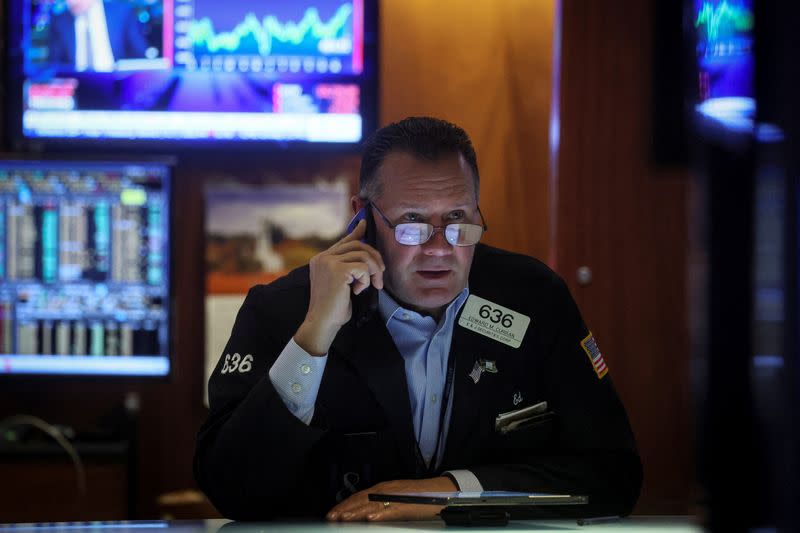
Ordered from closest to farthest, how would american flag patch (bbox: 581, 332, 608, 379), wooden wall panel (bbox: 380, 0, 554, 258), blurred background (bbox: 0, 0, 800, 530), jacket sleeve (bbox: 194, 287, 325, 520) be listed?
1. jacket sleeve (bbox: 194, 287, 325, 520)
2. american flag patch (bbox: 581, 332, 608, 379)
3. blurred background (bbox: 0, 0, 800, 530)
4. wooden wall panel (bbox: 380, 0, 554, 258)

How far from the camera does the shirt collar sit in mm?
1825

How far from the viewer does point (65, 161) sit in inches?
119

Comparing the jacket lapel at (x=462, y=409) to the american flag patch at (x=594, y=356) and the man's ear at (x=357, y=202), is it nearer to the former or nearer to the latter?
the american flag patch at (x=594, y=356)

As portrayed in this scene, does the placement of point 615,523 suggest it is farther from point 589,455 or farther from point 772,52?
point 772,52

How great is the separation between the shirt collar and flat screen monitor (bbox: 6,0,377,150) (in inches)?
53.7

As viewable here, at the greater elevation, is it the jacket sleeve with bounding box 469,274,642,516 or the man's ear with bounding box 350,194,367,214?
the man's ear with bounding box 350,194,367,214

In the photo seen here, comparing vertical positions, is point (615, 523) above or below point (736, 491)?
below

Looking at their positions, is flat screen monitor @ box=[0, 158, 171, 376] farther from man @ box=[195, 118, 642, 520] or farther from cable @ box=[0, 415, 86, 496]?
man @ box=[195, 118, 642, 520]

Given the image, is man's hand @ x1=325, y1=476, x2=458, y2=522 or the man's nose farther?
the man's nose

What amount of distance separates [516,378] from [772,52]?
138cm

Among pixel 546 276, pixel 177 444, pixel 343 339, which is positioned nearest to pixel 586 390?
pixel 546 276

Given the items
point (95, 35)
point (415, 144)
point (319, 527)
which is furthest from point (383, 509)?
point (95, 35)

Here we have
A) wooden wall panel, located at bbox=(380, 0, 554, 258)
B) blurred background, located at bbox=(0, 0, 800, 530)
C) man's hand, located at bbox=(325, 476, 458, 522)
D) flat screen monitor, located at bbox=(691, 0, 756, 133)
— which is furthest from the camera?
wooden wall panel, located at bbox=(380, 0, 554, 258)

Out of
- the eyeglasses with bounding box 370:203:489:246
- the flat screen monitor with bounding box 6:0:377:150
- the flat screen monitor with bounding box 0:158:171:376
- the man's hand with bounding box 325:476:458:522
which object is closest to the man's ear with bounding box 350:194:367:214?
the eyeglasses with bounding box 370:203:489:246
